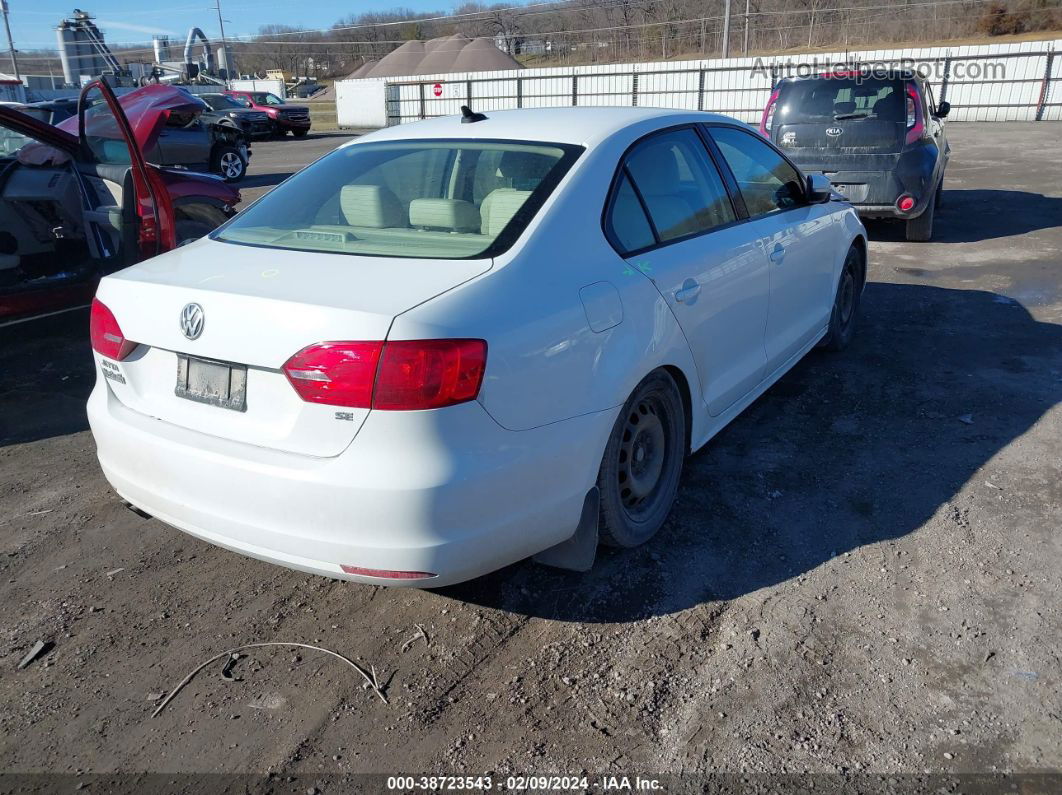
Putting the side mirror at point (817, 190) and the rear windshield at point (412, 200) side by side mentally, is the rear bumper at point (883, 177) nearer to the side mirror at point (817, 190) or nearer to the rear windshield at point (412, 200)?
the side mirror at point (817, 190)

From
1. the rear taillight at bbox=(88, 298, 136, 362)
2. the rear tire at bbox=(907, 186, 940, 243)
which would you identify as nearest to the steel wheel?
the rear taillight at bbox=(88, 298, 136, 362)

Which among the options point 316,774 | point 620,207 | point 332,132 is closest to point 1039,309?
point 620,207

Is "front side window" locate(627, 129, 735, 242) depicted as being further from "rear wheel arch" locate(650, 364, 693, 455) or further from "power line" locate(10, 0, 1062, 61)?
"power line" locate(10, 0, 1062, 61)

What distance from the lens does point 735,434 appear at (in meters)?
4.63

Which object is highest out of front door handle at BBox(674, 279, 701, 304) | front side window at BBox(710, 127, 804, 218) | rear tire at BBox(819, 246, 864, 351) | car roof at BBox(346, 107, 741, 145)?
car roof at BBox(346, 107, 741, 145)

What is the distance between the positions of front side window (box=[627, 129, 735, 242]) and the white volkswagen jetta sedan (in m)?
0.01

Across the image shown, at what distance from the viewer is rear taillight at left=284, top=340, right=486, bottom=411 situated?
2400mm

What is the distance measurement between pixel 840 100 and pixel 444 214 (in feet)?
25.1

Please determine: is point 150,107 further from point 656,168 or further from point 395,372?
point 395,372

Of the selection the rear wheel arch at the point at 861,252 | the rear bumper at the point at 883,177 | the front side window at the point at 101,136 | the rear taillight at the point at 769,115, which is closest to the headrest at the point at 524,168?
the rear wheel arch at the point at 861,252

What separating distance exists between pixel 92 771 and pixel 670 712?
168 cm

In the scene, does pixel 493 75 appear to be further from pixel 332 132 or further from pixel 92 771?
pixel 92 771

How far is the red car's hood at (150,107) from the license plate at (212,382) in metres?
5.58

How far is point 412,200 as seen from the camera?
3391 mm
